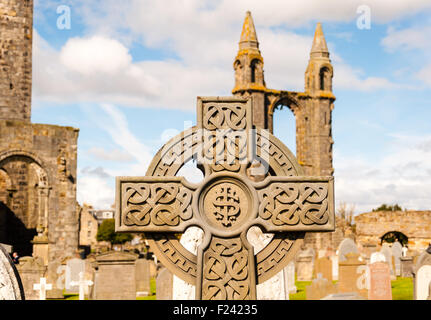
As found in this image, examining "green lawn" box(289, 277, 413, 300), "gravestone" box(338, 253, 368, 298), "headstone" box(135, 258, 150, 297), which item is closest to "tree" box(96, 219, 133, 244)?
"green lawn" box(289, 277, 413, 300)

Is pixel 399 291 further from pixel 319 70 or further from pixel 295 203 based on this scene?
pixel 319 70

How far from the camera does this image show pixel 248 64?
33.3 m

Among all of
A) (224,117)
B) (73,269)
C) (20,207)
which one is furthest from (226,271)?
(20,207)

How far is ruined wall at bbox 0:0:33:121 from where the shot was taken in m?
25.1

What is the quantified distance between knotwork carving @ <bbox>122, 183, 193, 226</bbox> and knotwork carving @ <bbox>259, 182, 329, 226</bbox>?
608 millimetres

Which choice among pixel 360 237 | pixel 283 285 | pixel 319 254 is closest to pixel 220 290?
pixel 283 285

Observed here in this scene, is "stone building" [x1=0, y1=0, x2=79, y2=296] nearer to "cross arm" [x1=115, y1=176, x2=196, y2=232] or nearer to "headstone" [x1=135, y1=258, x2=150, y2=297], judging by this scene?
"headstone" [x1=135, y1=258, x2=150, y2=297]

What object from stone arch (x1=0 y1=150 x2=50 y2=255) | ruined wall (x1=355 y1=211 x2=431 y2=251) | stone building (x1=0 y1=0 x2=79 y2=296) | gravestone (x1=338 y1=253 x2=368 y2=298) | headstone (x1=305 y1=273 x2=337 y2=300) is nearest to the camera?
headstone (x1=305 y1=273 x2=337 y2=300)

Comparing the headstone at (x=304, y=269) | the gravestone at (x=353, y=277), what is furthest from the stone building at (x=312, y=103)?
the gravestone at (x=353, y=277)

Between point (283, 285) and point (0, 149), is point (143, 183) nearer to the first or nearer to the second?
point (283, 285)

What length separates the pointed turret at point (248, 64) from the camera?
33.3 metres

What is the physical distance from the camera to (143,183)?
4363 mm

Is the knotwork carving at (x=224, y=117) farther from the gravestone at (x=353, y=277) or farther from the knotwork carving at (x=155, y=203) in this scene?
the gravestone at (x=353, y=277)

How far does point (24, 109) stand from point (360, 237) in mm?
21720
